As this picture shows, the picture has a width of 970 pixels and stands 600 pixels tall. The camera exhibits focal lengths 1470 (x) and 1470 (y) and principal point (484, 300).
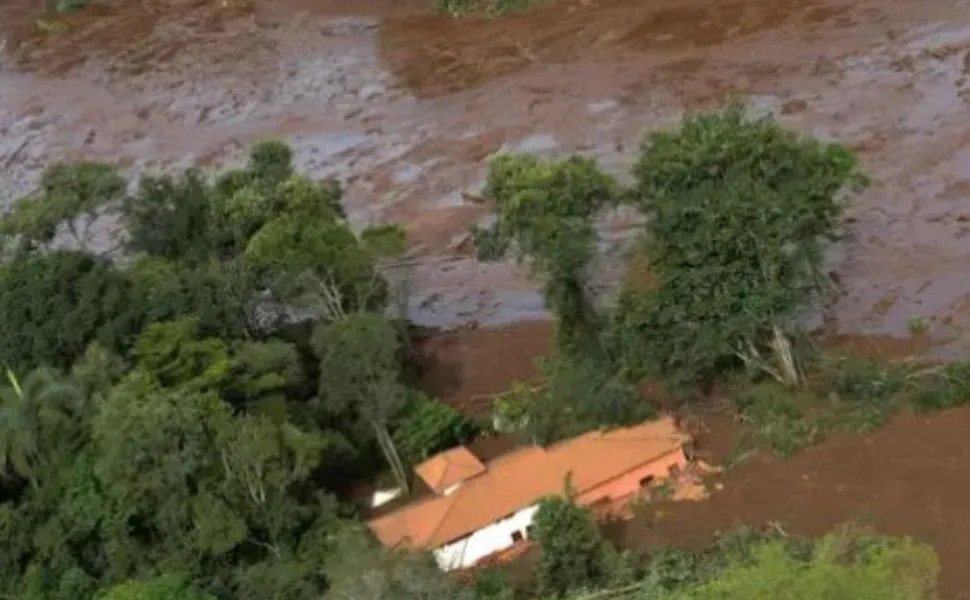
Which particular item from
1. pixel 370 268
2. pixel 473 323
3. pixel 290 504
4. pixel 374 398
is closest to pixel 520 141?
pixel 473 323

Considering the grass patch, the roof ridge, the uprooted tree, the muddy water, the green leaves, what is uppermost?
the uprooted tree

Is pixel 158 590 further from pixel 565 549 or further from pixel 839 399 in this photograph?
pixel 839 399

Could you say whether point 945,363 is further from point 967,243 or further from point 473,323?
point 473,323

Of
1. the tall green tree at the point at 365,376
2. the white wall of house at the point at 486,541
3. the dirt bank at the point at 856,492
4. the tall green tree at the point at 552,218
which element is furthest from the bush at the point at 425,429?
the dirt bank at the point at 856,492

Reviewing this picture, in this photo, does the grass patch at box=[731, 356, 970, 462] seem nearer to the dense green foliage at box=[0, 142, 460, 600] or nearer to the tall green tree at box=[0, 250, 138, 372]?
the dense green foliage at box=[0, 142, 460, 600]

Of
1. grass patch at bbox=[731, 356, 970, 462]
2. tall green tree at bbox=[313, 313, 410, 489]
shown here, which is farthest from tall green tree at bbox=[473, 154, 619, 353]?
grass patch at bbox=[731, 356, 970, 462]

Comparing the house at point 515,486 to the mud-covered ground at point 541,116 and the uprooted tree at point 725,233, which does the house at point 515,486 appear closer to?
the mud-covered ground at point 541,116
